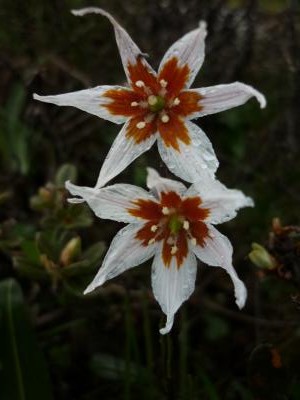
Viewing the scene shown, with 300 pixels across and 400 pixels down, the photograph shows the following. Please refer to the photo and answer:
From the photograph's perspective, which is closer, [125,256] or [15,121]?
[125,256]

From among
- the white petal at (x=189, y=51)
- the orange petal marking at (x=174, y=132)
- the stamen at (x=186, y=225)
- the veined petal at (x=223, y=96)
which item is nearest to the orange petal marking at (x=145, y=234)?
the stamen at (x=186, y=225)

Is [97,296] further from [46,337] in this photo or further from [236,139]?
[236,139]

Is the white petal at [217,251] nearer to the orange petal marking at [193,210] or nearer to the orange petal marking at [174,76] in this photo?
the orange petal marking at [193,210]

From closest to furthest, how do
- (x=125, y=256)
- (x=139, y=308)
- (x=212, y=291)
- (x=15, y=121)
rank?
(x=125, y=256) → (x=139, y=308) → (x=212, y=291) → (x=15, y=121)

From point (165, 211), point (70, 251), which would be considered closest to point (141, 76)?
point (165, 211)

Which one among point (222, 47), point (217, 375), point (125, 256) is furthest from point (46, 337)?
point (222, 47)

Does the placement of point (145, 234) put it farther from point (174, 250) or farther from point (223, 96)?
point (223, 96)

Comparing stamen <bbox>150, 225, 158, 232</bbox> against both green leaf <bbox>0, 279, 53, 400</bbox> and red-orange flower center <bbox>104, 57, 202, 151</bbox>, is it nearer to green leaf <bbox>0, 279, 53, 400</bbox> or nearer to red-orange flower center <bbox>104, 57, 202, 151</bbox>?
red-orange flower center <bbox>104, 57, 202, 151</bbox>

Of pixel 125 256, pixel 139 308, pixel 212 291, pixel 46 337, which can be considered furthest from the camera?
pixel 212 291

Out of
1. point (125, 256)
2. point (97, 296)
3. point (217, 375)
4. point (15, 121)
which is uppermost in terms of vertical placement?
point (15, 121)
